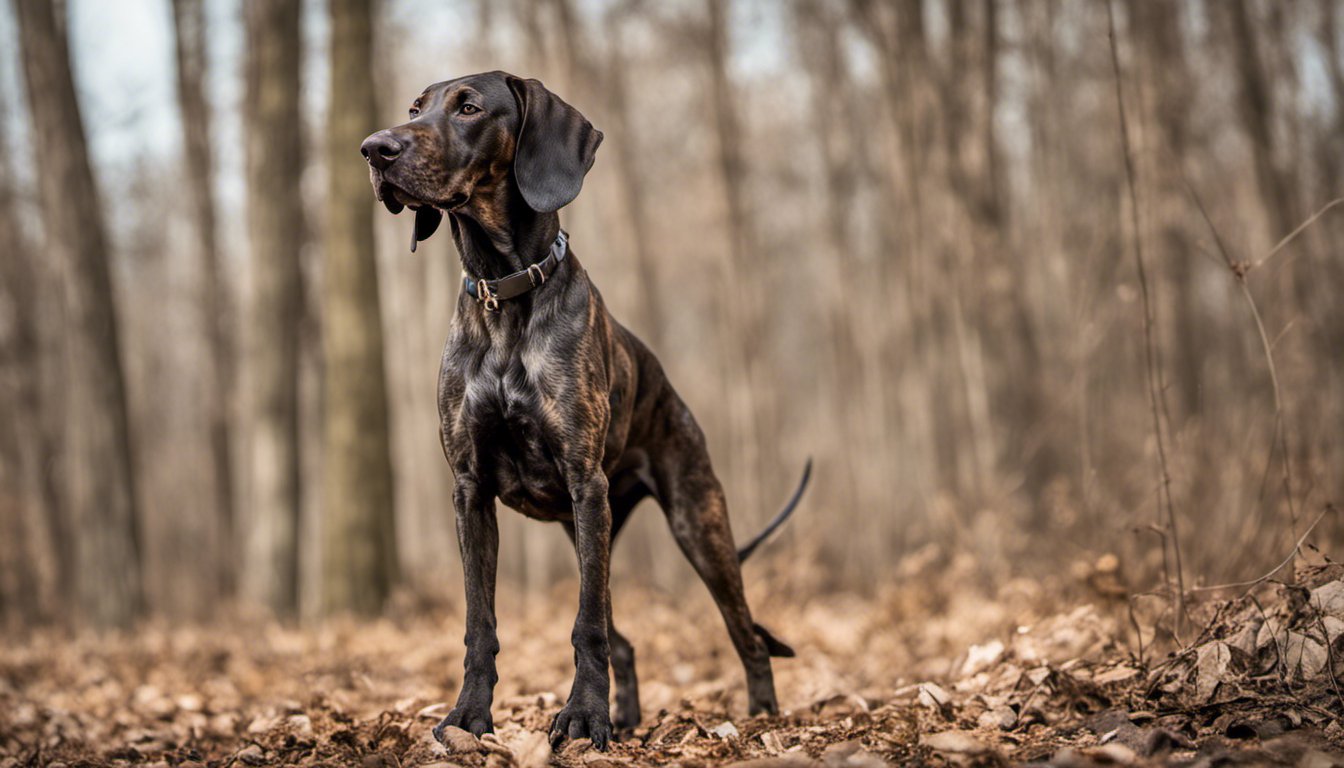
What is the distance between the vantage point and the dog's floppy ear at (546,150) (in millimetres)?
3812

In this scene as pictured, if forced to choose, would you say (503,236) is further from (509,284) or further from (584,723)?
(584,723)

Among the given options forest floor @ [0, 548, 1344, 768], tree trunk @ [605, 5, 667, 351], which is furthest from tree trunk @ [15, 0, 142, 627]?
tree trunk @ [605, 5, 667, 351]

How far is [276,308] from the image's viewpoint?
11062mm

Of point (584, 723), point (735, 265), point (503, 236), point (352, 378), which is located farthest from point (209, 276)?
point (584, 723)

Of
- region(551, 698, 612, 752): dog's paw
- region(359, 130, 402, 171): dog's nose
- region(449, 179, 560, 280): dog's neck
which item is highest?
region(359, 130, 402, 171): dog's nose

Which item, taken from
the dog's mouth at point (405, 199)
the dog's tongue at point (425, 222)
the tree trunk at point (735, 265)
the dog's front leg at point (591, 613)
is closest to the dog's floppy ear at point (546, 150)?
the dog's mouth at point (405, 199)

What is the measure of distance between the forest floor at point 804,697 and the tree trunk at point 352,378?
2.71ft

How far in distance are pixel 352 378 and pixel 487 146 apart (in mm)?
5592

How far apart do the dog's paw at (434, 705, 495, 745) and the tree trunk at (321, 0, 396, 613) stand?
5448 millimetres

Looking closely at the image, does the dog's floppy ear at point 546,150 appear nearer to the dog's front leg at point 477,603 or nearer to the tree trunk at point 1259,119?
the dog's front leg at point 477,603

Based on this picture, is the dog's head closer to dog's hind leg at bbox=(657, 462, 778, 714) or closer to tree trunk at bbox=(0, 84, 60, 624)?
dog's hind leg at bbox=(657, 462, 778, 714)

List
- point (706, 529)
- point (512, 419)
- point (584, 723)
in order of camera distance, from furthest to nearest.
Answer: point (706, 529)
point (512, 419)
point (584, 723)

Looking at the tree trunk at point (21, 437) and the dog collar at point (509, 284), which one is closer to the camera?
the dog collar at point (509, 284)

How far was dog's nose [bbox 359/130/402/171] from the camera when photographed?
3.44m
